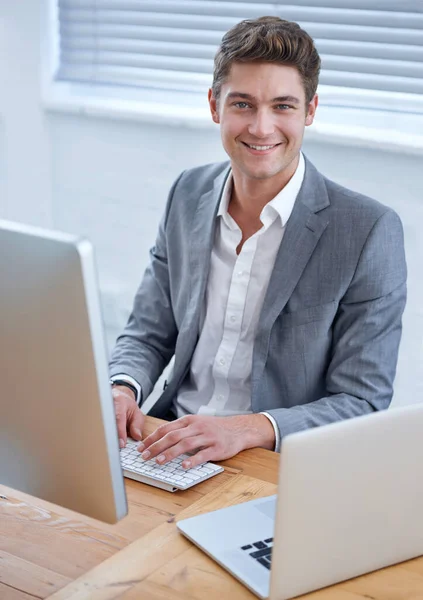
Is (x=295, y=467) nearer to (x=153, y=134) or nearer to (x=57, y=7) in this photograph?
(x=153, y=134)

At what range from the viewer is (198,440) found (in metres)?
1.41

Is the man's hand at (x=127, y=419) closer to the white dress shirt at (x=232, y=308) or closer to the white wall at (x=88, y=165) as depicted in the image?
the white dress shirt at (x=232, y=308)

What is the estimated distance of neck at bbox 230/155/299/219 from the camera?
1.86 m

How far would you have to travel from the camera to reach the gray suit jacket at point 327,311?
5.54 ft

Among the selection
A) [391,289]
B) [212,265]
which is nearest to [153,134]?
[212,265]

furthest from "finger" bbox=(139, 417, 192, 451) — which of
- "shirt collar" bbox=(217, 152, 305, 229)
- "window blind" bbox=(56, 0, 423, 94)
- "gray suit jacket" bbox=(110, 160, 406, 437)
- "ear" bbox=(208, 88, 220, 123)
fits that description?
"window blind" bbox=(56, 0, 423, 94)

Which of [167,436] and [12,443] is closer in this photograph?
[12,443]

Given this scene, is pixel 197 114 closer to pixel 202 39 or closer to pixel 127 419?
pixel 202 39

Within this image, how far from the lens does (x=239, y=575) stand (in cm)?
104

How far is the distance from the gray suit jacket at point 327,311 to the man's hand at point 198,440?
0.15 metres

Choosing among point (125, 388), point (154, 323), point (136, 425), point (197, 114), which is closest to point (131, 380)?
point (125, 388)

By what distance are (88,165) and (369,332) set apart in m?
1.58

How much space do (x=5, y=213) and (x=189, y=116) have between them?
0.90 m

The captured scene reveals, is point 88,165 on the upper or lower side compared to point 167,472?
upper
